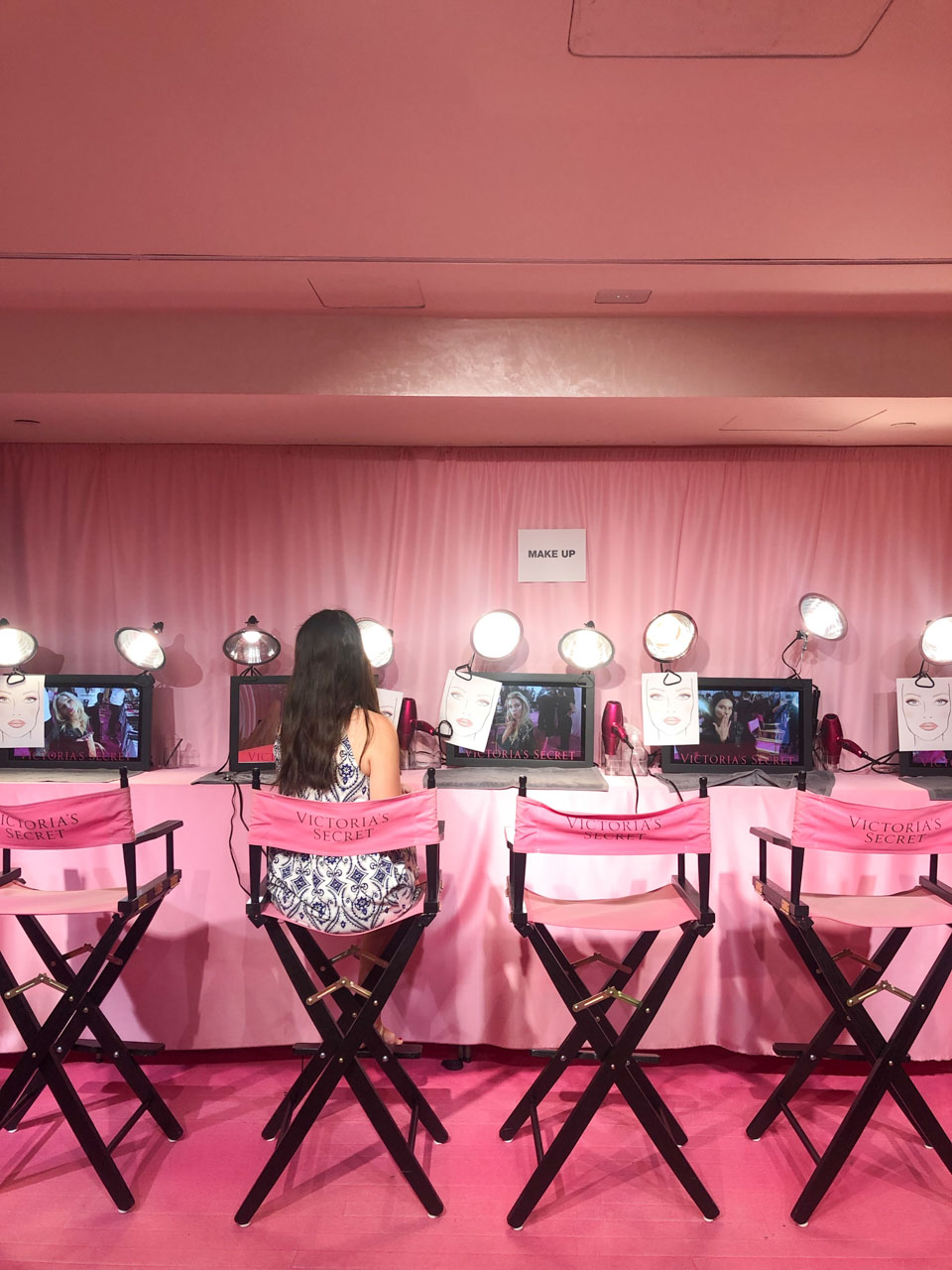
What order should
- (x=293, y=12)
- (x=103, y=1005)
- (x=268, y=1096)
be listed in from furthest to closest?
(x=103, y=1005), (x=268, y=1096), (x=293, y=12)

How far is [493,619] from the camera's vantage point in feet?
10.8

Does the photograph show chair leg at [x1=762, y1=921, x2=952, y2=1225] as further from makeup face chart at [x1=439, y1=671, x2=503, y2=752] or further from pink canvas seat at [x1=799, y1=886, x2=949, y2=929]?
makeup face chart at [x1=439, y1=671, x2=503, y2=752]

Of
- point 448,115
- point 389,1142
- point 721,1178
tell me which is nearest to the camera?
point 448,115

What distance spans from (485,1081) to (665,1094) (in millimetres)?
588

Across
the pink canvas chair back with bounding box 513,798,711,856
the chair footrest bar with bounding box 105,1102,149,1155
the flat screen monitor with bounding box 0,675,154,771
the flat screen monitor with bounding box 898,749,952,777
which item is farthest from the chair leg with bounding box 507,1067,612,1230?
the flat screen monitor with bounding box 0,675,154,771

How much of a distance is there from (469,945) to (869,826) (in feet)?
4.60

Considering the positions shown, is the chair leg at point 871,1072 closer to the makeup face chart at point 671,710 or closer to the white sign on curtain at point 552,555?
the makeup face chart at point 671,710

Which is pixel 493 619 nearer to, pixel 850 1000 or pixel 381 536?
pixel 381 536

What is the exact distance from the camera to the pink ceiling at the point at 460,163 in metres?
1.52

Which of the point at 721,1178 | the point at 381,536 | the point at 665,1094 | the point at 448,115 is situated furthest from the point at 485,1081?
the point at 448,115

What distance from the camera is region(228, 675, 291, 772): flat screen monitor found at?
3.20 meters

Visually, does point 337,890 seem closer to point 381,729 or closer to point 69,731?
point 381,729

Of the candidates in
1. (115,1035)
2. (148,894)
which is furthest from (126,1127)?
(148,894)

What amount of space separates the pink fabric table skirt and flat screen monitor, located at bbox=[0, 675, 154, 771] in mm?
299
